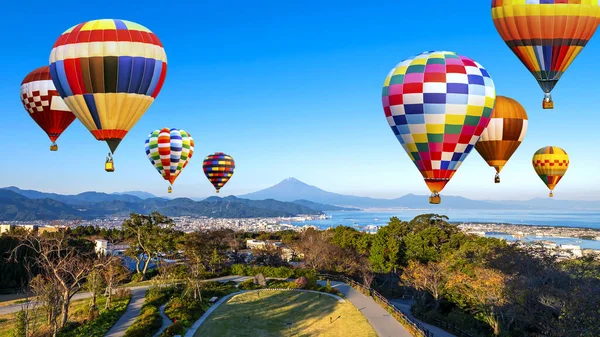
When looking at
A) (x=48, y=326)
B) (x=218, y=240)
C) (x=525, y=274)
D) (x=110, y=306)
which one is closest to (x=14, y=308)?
(x=110, y=306)

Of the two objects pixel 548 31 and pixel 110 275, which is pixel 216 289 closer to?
pixel 110 275

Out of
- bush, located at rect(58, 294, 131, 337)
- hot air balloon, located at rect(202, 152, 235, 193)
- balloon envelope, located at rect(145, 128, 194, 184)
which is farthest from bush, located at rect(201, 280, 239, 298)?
hot air balloon, located at rect(202, 152, 235, 193)

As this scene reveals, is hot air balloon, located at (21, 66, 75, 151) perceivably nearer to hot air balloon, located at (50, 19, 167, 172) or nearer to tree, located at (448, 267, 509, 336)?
hot air balloon, located at (50, 19, 167, 172)

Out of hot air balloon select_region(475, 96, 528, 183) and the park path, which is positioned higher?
hot air balloon select_region(475, 96, 528, 183)

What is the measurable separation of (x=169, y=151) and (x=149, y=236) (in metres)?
6.94

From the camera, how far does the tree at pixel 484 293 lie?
24.5 meters

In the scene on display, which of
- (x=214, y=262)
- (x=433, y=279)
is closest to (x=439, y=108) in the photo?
(x=433, y=279)

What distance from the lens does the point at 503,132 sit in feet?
91.6

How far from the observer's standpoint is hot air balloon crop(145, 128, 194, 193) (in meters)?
39.3

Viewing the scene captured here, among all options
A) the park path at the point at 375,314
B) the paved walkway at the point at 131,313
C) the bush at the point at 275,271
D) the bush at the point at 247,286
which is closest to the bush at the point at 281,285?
the bush at the point at 247,286

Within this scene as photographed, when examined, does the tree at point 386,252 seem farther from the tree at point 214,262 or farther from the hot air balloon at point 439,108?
the hot air balloon at point 439,108

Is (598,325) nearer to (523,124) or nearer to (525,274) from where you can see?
(525,274)

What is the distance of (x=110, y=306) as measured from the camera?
2791 centimetres

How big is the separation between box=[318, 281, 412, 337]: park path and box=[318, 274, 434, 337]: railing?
226 millimetres
